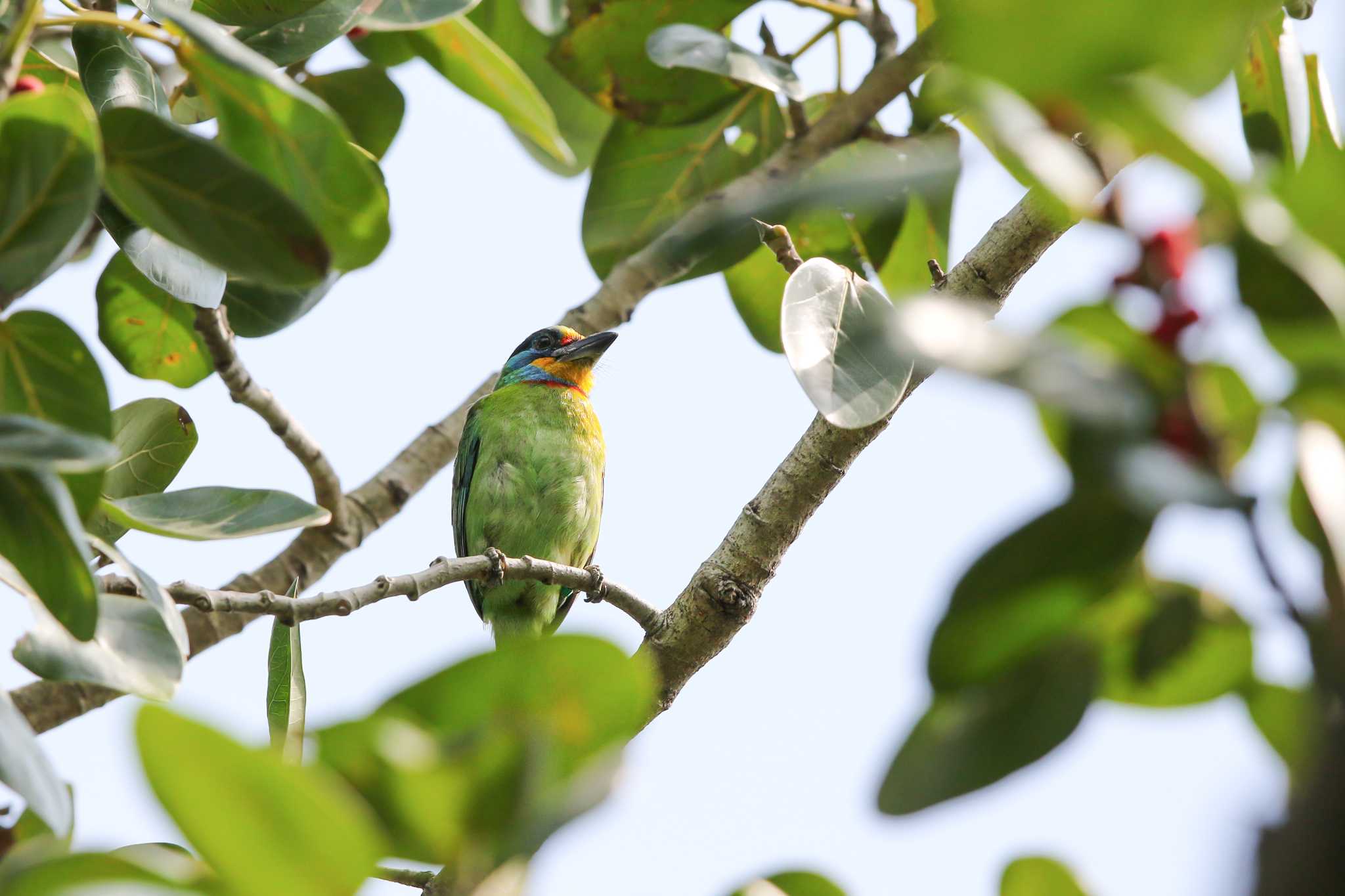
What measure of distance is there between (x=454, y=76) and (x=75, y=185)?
1095mm

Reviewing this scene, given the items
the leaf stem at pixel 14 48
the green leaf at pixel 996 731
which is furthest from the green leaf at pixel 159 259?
the green leaf at pixel 996 731

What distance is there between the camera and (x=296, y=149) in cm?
170

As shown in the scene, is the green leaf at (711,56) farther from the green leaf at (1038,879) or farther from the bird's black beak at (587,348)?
the green leaf at (1038,879)

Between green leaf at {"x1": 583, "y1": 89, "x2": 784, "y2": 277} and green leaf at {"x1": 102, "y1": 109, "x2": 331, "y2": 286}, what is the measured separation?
1.99m

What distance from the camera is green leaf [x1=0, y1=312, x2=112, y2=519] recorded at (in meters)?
1.76

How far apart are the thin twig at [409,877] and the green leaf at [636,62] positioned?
6.02 ft

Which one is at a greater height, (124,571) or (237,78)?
(237,78)

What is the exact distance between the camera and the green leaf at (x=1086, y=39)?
2.41 feet

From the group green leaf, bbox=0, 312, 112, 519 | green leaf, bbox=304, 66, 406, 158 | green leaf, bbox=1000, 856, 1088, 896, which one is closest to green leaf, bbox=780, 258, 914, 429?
green leaf, bbox=1000, 856, 1088, 896

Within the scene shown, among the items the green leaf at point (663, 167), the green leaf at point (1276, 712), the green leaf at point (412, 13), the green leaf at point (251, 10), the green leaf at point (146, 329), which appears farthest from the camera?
the green leaf at point (663, 167)

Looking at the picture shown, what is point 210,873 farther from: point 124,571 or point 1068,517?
point 124,571

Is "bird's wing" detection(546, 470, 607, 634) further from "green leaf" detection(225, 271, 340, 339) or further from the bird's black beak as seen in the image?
"green leaf" detection(225, 271, 340, 339)

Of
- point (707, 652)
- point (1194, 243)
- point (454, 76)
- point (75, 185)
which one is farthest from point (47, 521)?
point (707, 652)

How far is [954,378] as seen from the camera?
730 mm
